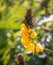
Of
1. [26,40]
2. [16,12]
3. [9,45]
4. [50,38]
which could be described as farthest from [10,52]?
[26,40]

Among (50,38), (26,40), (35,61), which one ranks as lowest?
(35,61)

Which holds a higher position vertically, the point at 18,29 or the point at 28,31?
the point at 28,31

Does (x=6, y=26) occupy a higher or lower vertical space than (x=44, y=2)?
lower

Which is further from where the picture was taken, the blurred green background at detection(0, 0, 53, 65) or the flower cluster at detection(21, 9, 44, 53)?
the blurred green background at detection(0, 0, 53, 65)

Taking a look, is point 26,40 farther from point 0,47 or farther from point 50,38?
point 0,47

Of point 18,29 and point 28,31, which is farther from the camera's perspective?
point 18,29

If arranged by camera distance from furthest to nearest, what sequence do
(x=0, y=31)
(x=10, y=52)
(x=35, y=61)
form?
(x=0, y=31) → (x=10, y=52) → (x=35, y=61)

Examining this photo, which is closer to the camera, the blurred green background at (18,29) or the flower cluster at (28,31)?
the flower cluster at (28,31)

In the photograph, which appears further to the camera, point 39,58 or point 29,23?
point 39,58
